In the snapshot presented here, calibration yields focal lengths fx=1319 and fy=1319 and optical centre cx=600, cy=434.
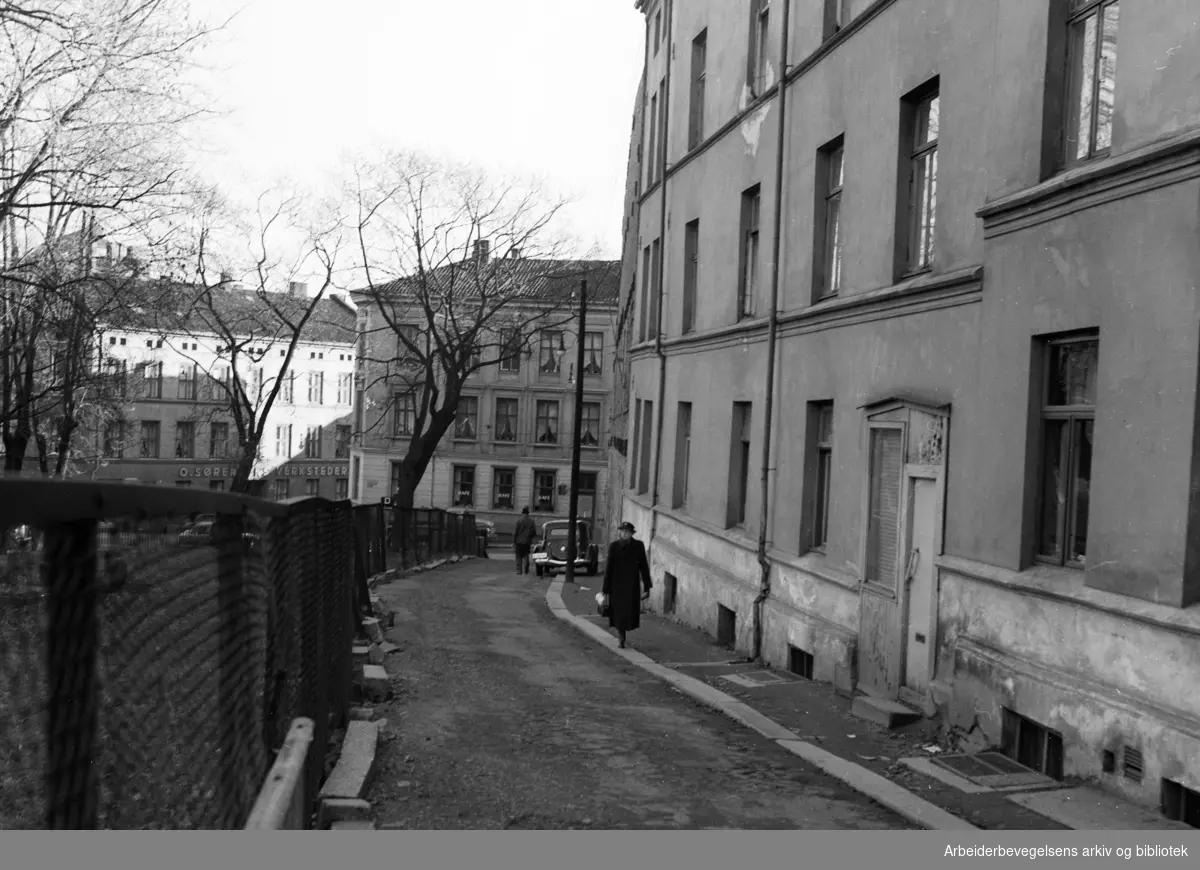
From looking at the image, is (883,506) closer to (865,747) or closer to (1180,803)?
(865,747)

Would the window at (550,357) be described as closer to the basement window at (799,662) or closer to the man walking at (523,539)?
the man walking at (523,539)

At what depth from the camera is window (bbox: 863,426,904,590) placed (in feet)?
41.3

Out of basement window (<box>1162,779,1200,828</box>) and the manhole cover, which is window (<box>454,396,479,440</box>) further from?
basement window (<box>1162,779,1200,828</box>)

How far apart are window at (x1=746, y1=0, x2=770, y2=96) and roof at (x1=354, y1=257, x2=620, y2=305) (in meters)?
30.7

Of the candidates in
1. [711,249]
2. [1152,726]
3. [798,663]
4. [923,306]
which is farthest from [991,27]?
[711,249]

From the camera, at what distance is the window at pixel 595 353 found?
67500mm

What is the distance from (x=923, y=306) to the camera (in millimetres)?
12031

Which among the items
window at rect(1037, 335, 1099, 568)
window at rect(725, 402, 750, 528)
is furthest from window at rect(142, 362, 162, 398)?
window at rect(1037, 335, 1099, 568)

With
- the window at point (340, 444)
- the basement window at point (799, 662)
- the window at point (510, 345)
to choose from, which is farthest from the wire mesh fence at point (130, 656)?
the window at point (340, 444)

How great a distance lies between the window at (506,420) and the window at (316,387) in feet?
53.5

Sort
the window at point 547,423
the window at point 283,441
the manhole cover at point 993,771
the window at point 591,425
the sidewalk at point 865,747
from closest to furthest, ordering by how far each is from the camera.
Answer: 1. the sidewalk at point 865,747
2. the manhole cover at point 993,771
3. the window at point 547,423
4. the window at point 591,425
5. the window at point 283,441
